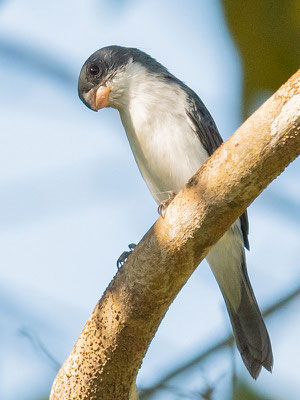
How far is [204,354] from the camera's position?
3854mm

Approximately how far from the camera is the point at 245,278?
404 centimetres

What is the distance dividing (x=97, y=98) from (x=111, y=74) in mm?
186

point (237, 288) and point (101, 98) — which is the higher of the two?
point (101, 98)

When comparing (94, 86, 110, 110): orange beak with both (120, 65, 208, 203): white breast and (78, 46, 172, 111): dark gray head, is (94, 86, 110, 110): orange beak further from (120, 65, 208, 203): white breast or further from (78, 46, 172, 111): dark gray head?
(120, 65, 208, 203): white breast

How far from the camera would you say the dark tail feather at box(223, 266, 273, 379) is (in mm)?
3680

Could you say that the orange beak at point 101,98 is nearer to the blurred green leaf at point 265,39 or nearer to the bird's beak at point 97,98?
the bird's beak at point 97,98

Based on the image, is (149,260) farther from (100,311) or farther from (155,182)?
(155,182)

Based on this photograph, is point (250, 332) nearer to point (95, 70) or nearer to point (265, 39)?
point (265, 39)

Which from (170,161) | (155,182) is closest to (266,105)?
(170,161)

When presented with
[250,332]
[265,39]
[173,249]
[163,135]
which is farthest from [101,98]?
[173,249]

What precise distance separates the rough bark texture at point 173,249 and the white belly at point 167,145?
133 cm

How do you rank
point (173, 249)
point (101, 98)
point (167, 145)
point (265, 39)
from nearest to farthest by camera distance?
point (173, 249) < point (265, 39) < point (167, 145) < point (101, 98)

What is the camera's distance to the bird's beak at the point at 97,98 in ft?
13.6

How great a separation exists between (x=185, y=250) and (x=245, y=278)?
1730 mm
